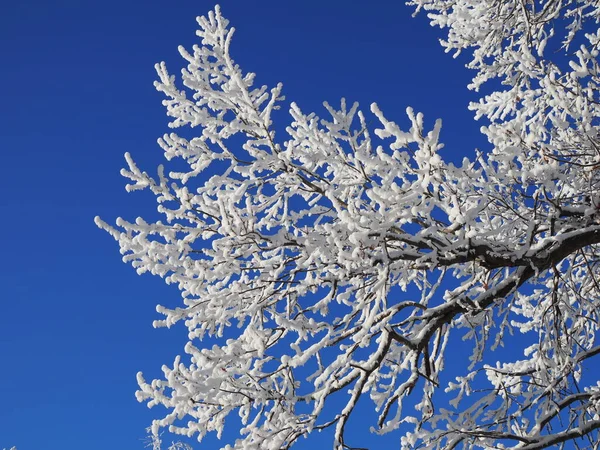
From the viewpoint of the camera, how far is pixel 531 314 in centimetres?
660

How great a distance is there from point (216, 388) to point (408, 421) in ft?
4.99

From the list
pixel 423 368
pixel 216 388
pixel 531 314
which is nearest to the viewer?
pixel 216 388

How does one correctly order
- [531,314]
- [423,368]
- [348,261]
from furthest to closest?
[531,314]
[423,368]
[348,261]

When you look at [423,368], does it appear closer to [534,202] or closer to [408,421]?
[408,421]

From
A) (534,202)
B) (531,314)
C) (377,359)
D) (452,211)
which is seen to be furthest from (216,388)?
(531,314)

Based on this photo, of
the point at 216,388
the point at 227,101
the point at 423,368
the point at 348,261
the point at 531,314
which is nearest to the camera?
the point at 348,261

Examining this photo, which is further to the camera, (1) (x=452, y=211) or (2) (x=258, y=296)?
(2) (x=258, y=296)

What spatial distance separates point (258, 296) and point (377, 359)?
3.18 feet

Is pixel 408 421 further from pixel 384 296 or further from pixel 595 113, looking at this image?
pixel 595 113

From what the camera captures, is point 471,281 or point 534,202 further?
point 471,281

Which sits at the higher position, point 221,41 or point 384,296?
point 221,41

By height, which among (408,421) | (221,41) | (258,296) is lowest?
(408,421)

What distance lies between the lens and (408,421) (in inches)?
165

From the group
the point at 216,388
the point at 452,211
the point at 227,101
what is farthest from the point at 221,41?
the point at 216,388
